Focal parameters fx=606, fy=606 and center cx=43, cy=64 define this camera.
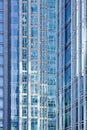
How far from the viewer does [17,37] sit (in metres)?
125

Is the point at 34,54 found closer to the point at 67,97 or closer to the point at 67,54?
the point at 67,54

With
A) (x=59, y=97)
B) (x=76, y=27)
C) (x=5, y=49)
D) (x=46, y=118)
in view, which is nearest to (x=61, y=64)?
(x=59, y=97)

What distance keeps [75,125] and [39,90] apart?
56052 millimetres

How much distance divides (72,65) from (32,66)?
55.7m

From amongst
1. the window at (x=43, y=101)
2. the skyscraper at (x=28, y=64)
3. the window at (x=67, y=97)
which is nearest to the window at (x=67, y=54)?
the window at (x=67, y=97)

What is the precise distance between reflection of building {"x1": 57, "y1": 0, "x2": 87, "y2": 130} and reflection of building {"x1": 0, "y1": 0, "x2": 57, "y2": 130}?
1629 inches

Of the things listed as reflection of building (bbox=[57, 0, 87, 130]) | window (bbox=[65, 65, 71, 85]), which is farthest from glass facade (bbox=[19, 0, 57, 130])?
window (bbox=[65, 65, 71, 85])

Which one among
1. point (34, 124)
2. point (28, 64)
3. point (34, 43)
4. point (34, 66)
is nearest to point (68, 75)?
point (34, 124)

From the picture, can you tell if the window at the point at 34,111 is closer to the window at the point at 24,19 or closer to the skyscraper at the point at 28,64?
the skyscraper at the point at 28,64

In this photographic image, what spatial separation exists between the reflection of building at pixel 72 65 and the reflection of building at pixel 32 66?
41372mm

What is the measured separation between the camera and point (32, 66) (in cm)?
12262

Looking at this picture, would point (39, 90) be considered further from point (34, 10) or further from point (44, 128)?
point (34, 10)

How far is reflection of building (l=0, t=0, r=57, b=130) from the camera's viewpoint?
11862 centimetres

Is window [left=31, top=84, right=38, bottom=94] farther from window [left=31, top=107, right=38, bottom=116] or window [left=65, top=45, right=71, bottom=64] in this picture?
window [left=65, top=45, right=71, bottom=64]
